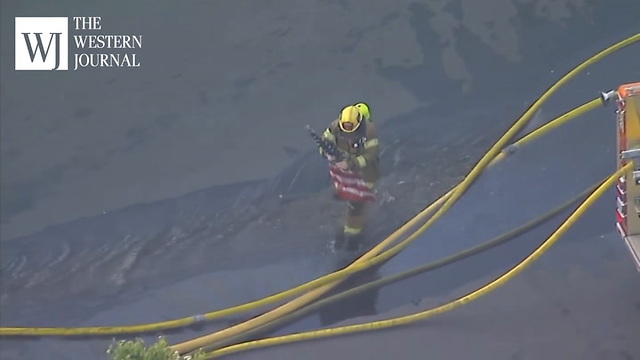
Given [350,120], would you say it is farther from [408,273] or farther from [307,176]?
[307,176]

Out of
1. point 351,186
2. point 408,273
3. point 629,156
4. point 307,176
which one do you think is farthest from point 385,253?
point 629,156

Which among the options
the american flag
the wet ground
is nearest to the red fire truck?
the wet ground

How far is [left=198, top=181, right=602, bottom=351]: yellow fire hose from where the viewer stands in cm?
632

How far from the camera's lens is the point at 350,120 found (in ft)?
21.0

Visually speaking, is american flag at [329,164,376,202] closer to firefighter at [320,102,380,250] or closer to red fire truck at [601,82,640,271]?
firefighter at [320,102,380,250]

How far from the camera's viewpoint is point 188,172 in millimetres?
7844

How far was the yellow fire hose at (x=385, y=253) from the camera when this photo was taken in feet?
20.5

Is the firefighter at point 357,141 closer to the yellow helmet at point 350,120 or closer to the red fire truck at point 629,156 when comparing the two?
the yellow helmet at point 350,120

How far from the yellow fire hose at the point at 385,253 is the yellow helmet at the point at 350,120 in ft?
3.06

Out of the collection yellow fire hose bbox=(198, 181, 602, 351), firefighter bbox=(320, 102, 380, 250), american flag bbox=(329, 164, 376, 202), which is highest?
firefighter bbox=(320, 102, 380, 250)

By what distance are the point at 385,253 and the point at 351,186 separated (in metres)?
0.55

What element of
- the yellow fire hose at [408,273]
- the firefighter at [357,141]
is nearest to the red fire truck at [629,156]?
the yellow fire hose at [408,273]

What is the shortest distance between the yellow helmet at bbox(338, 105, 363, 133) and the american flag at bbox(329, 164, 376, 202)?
0.35 metres

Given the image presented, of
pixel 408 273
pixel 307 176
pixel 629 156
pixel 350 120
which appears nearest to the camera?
pixel 629 156
